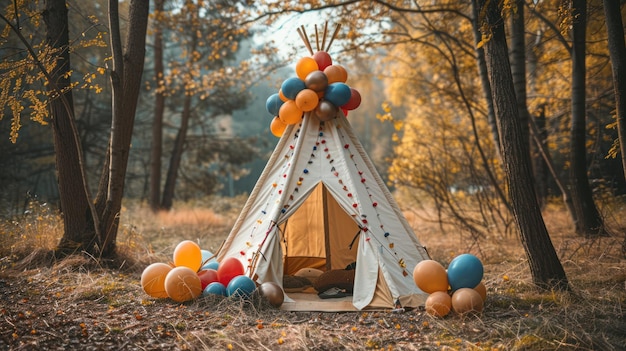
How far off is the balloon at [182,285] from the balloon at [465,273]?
7.59ft

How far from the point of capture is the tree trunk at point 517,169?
4473 mm

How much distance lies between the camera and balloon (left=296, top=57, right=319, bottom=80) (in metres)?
5.48

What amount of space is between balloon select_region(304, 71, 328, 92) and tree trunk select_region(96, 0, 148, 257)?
2.24 meters

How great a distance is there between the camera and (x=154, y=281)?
15.4ft

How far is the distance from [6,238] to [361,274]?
14.8 ft

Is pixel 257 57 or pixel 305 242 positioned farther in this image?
pixel 257 57

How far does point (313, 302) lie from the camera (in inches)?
188

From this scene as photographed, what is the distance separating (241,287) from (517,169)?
2.76 meters

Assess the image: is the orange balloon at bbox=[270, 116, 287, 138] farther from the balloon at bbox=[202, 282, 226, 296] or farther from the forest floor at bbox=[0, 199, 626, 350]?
the forest floor at bbox=[0, 199, 626, 350]

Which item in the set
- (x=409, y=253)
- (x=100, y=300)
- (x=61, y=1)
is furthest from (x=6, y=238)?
(x=409, y=253)

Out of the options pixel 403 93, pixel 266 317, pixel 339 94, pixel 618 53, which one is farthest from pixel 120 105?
pixel 403 93

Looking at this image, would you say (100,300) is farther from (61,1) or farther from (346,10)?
(346,10)

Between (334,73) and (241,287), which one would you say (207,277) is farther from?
(334,73)

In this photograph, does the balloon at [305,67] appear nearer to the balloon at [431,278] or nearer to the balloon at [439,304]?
the balloon at [431,278]
